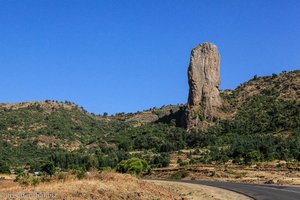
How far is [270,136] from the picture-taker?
308 feet

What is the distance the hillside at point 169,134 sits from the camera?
87375 mm

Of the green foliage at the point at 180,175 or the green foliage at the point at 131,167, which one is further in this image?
the green foliage at the point at 180,175

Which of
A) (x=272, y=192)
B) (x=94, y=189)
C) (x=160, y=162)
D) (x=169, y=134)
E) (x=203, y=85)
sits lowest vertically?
(x=272, y=192)

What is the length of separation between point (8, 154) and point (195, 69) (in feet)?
184

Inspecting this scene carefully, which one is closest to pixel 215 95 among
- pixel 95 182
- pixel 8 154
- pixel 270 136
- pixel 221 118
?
pixel 221 118

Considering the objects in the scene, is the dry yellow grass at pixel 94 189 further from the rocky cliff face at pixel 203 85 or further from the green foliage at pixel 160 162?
the rocky cliff face at pixel 203 85

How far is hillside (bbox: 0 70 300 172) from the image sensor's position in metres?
87.4

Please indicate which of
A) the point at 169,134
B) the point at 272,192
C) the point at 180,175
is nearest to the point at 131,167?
the point at 180,175

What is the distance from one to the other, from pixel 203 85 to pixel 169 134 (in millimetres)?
17571

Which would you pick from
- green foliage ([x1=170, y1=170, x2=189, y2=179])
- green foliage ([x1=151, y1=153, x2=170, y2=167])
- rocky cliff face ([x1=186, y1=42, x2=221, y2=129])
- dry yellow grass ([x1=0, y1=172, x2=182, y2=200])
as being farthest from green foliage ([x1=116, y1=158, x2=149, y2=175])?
rocky cliff face ([x1=186, y1=42, x2=221, y2=129])

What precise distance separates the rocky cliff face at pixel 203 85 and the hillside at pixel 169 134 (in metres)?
3.23

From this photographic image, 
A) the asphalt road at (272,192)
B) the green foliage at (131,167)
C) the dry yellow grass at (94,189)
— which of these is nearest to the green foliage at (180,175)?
the green foliage at (131,167)

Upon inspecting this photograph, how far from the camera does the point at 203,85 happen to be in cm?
12562

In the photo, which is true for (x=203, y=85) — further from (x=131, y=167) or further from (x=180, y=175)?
(x=131, y=167)
